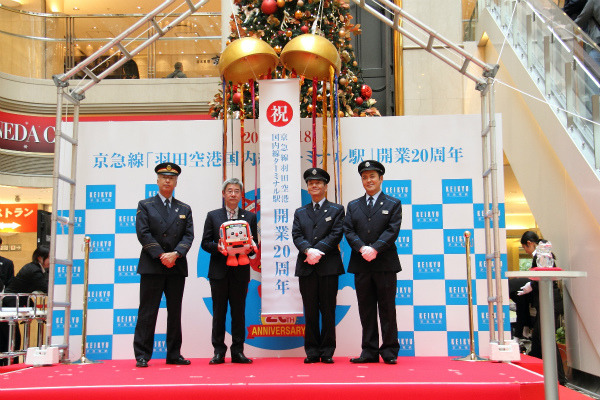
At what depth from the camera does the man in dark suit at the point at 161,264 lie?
5180 mm

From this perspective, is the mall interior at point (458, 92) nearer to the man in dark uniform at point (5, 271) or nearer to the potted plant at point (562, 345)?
the potted plant at point (562, 345)

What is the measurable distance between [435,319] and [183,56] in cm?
849

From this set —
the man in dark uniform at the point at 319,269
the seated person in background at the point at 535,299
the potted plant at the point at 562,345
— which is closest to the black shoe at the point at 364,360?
the man in dark uniform at the point at 319,269

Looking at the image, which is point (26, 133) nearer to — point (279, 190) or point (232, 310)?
point (279, 190)

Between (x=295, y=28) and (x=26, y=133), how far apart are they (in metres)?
6.62

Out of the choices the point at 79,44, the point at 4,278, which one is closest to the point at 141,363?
the point at 4,278

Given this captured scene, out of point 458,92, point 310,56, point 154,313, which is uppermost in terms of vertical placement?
point 458,92

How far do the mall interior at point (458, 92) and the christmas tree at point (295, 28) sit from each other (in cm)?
131

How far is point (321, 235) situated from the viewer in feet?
17.3

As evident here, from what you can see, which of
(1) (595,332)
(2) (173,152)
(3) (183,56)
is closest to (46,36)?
(3) (183,56)

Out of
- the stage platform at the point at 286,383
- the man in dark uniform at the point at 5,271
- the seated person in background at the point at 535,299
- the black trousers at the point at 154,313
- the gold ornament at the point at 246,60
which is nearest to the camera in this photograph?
the stage platform at the point at 286,383

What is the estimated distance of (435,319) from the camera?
19.2ft

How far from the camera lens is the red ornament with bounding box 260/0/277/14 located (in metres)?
7.06

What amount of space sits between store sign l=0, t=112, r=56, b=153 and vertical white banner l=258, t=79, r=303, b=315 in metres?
7.33
